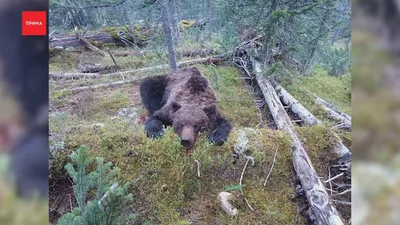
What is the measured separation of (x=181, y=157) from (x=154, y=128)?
0.39 feet

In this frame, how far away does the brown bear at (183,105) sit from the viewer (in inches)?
46.1

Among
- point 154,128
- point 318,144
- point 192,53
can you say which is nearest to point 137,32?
point 192,53

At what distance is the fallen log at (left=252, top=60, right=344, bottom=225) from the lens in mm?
1082

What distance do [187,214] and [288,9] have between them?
65 centimetres

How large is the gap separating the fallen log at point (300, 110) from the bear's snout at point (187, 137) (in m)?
0.29

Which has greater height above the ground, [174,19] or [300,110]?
[174,19]

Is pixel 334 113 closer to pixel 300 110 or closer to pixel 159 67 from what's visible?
pixel 300 110

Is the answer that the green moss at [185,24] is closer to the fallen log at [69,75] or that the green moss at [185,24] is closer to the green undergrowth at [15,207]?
the fallen log at [69,75]

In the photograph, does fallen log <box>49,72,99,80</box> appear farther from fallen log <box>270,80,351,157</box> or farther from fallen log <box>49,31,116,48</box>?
fallen log <box>270,80,351,157</box>

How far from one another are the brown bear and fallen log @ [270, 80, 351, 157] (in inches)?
7.2

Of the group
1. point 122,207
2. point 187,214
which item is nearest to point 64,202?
point 122,207

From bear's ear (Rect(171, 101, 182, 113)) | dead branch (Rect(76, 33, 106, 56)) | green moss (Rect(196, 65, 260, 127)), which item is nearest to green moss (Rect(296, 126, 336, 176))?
green moss (Rect(196, 65, 260, 127))

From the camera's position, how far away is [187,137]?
45.1 inches

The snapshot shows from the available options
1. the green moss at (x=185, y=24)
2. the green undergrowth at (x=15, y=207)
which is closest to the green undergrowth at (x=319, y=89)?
the green moss at (x=185, y=24)
